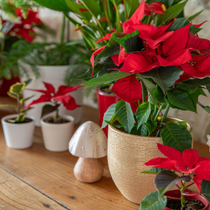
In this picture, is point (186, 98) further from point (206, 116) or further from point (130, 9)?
point (206, 116)

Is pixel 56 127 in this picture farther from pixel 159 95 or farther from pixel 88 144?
pixel 159 95

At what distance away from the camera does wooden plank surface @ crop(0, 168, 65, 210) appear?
517mm

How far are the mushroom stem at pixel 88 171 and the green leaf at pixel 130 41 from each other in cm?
33

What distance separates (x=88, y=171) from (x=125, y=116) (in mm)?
209

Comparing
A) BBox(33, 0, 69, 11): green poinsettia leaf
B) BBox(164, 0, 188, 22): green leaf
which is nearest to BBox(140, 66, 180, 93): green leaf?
BBox(164, 0, 188, 22): green leaf

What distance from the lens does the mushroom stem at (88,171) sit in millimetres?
621

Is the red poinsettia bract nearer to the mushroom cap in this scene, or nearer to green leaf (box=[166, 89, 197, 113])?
green leaf (box=[166, 89, 197, 113])

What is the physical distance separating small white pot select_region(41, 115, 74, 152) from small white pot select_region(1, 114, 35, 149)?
0.05 metres

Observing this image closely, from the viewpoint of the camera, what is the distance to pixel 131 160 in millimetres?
488

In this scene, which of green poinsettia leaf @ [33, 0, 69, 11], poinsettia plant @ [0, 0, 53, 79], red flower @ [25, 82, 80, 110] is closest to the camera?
green poinsettia leaf @ [33, 0, 69, 11]

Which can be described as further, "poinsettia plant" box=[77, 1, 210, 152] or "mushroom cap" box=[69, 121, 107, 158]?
"mushroom cap" box=[69, 121, 107, 158]

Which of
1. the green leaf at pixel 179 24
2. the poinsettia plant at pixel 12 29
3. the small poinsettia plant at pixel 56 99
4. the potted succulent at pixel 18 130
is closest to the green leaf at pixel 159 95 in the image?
the green leaf at pixel 179 24

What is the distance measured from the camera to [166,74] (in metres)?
0.38

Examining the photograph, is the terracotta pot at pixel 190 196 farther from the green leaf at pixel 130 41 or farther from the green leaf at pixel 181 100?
the green leaf at pixel 130 41
